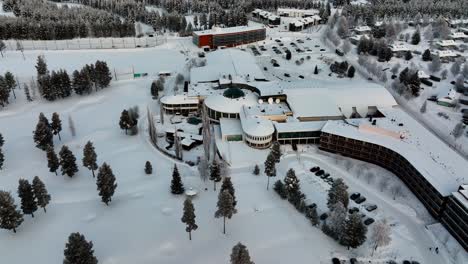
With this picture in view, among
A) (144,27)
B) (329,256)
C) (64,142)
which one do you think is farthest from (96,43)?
(329,256)

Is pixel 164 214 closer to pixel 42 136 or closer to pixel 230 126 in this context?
pixel 230 126

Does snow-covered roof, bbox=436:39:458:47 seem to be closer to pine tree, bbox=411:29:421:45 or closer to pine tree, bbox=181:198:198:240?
pine tree, bbox=411:29:421:45

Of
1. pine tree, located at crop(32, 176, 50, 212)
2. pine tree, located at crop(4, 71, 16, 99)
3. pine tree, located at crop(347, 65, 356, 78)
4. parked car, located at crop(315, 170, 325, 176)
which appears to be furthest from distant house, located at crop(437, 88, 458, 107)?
pine tree, located at crop(4, 71, 16, 99)

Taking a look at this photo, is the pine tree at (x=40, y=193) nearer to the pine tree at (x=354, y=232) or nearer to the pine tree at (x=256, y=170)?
the pine tree at (x=256, y=170)

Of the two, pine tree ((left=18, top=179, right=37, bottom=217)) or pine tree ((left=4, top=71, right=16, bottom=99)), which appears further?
pine tree ((left=4, top=71, right=16, bottom=99))

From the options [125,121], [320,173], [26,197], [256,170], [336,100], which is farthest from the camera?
[336,100]

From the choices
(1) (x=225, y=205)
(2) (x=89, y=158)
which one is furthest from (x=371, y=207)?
(2) (x=89, y=158)

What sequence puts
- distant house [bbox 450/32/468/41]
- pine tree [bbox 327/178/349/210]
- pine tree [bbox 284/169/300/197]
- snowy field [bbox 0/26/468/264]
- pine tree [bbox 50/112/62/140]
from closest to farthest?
1. snowy field [bbox 0/26/468/264]
2. pine tree [bbox 327/178/349/210]
3. pine tree [bbox 284/169/300/197]
4. pine tree [bbox 50/112/62/140]
5. distant house [bbox 450/32/468/41]
